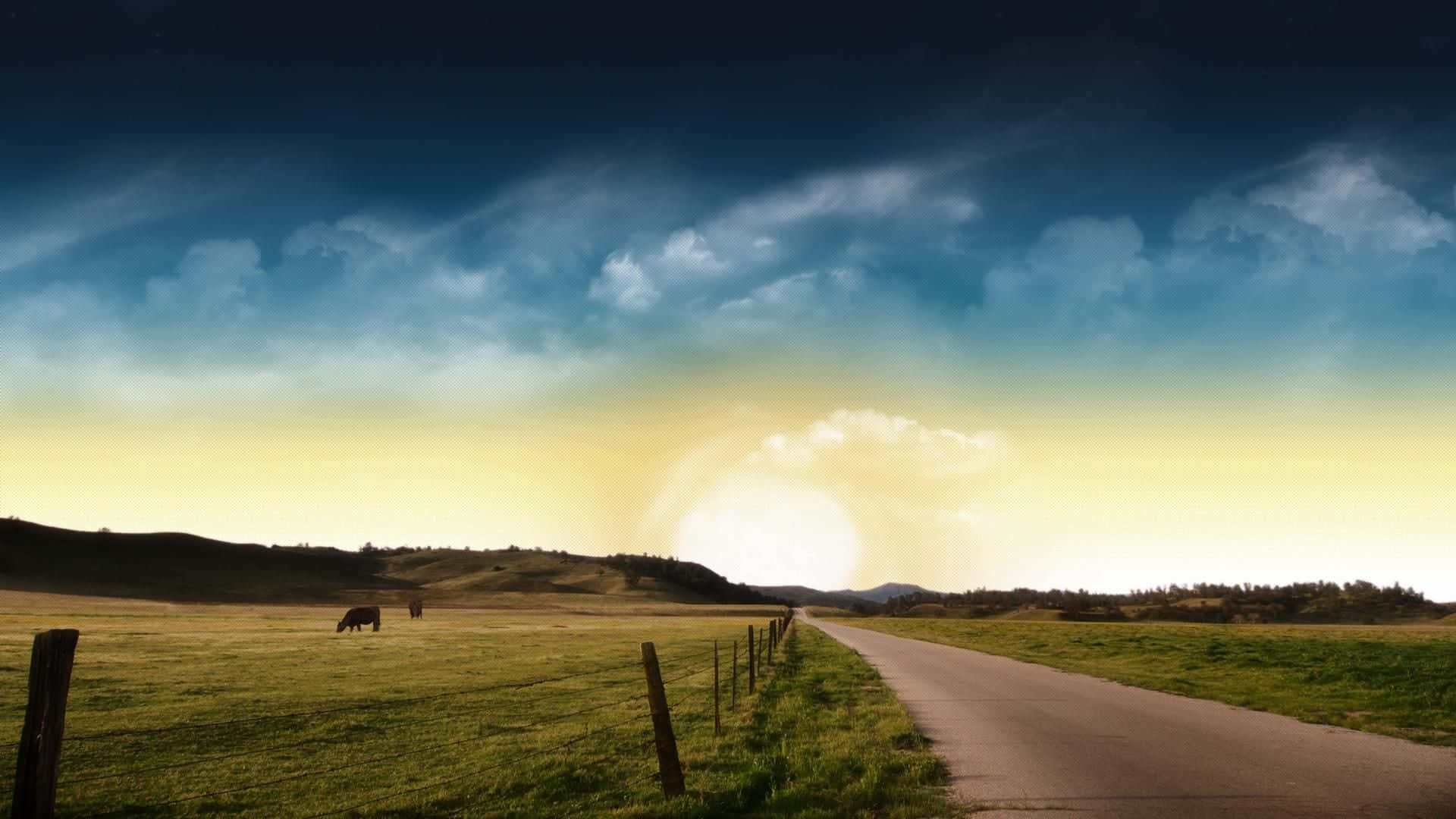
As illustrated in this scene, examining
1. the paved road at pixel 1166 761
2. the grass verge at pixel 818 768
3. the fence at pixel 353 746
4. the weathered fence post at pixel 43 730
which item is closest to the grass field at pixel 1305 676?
the paved road at pixel 1166 761

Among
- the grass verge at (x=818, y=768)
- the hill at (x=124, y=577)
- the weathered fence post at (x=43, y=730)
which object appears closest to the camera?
the weathered fence post at (x=43, y=730)

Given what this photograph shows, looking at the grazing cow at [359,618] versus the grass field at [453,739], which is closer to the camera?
the grass field at [453,739]

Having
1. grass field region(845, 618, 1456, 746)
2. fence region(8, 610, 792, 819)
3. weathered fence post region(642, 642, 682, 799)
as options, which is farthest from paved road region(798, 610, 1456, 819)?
fence region(8, 610, 792, 819)

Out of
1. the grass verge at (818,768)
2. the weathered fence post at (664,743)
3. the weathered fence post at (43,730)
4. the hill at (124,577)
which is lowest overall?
the hill at (124,577)

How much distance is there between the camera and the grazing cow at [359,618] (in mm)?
75812

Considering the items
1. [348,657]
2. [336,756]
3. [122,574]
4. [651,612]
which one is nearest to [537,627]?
[348,657]

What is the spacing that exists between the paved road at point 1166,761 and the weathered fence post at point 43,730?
9321 mm

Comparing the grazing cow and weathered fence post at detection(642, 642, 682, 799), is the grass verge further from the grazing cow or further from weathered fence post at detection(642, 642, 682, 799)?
the grazing cow

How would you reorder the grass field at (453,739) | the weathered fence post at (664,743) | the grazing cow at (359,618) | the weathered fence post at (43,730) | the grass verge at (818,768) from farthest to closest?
the grazing cow at (359,618)
the grass field at (453,739)
the weathered fence post at (664,743)
the grass verge at (818,768)
the weathered fence post at (43,730)

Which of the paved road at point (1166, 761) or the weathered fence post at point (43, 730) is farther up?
the weathered fence post at point (43, 730)

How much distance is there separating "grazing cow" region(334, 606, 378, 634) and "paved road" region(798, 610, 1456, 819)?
68.3 meters

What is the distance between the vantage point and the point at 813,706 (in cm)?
1986

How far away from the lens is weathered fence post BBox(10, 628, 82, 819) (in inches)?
241

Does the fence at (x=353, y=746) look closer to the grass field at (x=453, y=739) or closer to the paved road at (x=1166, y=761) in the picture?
the grass field at (x=453, y=739)
